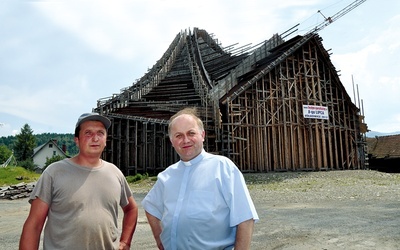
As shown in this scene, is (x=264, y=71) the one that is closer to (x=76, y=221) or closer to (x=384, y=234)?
(x=384, y=234)

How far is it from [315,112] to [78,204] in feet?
78.9

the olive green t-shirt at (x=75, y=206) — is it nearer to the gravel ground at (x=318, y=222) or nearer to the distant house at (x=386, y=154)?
the gravel ground at (x=318, y=222)

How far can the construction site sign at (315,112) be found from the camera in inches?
944

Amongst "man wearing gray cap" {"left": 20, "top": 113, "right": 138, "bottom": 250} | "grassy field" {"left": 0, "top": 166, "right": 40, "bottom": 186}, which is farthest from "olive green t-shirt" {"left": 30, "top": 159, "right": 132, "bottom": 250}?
"grassy field" {"left": 0, "top": 166, "right": 40, "bottom": 186}

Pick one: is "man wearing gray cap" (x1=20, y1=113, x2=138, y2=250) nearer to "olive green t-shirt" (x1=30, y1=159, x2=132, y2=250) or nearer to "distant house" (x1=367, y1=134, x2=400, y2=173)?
"olive green t-shirt" (x1=30, y1=159, x2=132, y2=250)

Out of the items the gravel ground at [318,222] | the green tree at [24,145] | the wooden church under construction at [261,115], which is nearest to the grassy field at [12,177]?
the wooden church under construction at [261,115]

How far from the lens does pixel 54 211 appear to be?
8.45 ft

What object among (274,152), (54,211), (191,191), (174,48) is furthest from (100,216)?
(174,48)

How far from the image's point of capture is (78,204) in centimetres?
256

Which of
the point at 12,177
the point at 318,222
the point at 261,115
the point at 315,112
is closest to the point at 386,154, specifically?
the point at 315,112

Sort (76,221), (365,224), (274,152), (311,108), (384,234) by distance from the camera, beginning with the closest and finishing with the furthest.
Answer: (76,221), (384,234), (365,224), (274,152), (311,108)

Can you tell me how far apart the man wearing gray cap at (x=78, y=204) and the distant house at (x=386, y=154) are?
33861 mm

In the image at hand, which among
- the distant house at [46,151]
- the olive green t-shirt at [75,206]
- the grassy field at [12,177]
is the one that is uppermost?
the distant house at [46,151]

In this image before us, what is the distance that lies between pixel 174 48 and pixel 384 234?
3541 centimetres
